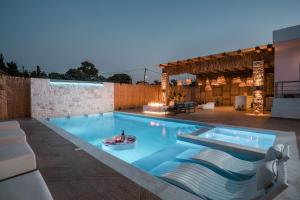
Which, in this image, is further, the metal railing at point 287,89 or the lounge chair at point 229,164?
the metal railing at point 287,89

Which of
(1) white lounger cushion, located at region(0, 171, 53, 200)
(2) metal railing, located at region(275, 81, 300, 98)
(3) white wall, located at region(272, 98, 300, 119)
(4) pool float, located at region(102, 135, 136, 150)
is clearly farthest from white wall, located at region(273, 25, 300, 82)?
(1) white lounger cushion, located at region(0, 171, 53, 200)

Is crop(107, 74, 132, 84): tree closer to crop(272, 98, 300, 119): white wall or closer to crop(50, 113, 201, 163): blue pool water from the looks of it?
crop(50, 113, 201, 163): blue pool water

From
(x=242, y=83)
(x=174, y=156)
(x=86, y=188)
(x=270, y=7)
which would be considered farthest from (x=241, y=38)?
(x=86, y=188)

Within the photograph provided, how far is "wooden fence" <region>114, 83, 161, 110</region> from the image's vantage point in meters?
12.9

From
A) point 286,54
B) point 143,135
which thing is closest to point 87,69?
point 143,135

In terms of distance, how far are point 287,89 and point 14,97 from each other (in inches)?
562

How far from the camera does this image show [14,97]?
333 inches

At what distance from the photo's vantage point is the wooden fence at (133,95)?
42.3 feet

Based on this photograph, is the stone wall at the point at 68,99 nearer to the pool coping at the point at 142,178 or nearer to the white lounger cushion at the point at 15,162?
the pool coping at the point at 142,178

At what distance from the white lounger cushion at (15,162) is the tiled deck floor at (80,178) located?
42cm

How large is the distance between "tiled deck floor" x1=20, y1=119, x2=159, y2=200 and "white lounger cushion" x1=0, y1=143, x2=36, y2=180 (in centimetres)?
42

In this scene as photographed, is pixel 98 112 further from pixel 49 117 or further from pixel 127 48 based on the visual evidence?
pixel 127 48

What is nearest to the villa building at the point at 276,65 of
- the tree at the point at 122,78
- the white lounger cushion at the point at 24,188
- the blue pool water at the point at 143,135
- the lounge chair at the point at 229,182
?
the blue pool water at the point at 143,135

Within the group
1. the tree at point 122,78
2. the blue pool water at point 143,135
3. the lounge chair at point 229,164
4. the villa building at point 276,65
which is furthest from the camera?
the tree at point 122,78
